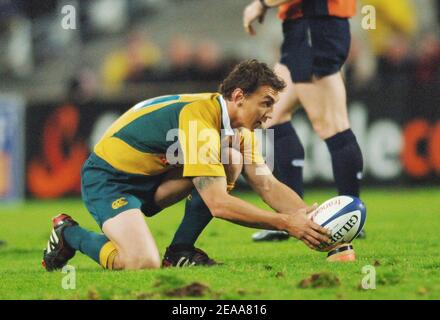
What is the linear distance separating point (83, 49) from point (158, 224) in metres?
8.01

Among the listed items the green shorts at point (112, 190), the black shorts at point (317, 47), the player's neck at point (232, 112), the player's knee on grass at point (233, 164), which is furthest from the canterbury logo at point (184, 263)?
the black shorts at point (317, 47)

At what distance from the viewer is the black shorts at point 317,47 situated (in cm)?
708

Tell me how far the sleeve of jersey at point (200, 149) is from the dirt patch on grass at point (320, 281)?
81cm

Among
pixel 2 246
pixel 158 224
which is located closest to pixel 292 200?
pixel 2 246

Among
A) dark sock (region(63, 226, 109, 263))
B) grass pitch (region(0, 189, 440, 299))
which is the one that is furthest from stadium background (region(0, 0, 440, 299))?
dark sock (region(63, 226, 109, 263))

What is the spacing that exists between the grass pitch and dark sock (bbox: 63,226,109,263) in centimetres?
11

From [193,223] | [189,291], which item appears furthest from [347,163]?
[189,291]

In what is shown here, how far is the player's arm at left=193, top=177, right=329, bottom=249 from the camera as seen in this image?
5.18 m

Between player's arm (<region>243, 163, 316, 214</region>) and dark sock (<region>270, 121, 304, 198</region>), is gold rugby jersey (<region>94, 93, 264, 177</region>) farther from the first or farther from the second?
dark sock (<region>270, 121, 304, 198</region>)

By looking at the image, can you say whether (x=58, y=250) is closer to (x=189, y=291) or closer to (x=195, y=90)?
(x=189, y=291)

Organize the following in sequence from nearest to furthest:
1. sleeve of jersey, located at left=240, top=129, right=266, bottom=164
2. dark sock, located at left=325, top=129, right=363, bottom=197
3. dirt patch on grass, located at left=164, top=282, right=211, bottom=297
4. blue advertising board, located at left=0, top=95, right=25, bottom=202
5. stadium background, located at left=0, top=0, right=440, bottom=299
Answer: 1. dirt patch on grass, located at left=164, top=282, right=211, bottom=297
2. stadium background, located at left=0, top=0, right=440, bottom=299
3. sleeve of jersey, located at left=240, top=129, right=266, bottom=164
4. dark sock, located at left=325, top=129, right=363, bottom=197
5. blue advertising board, located at left=0, top=95, right=25, bottom=202

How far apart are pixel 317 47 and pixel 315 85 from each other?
28 centimetres

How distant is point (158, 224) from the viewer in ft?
30.4
